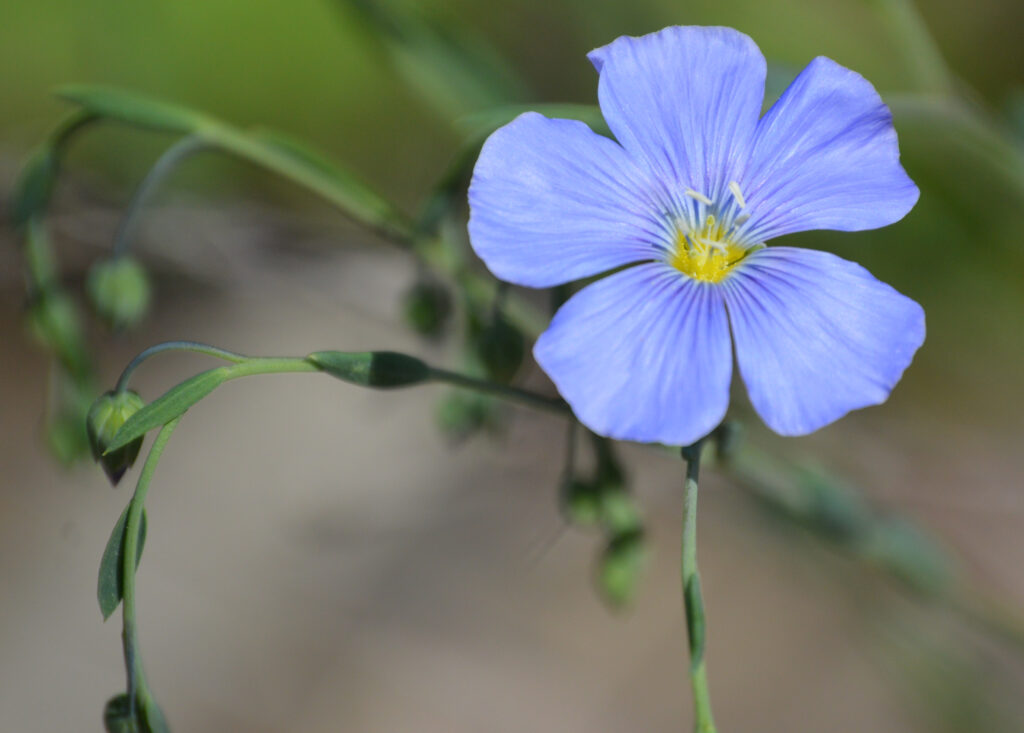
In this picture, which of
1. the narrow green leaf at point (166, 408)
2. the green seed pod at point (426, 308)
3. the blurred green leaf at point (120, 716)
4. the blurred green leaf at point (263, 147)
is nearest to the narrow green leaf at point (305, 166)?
the blurred green leaf at point (263, 147)

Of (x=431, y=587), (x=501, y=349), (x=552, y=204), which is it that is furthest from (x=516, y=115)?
(x=431, y=587)

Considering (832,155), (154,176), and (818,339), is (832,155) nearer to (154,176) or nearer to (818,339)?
(818,339)

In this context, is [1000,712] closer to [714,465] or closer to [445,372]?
[714,465]

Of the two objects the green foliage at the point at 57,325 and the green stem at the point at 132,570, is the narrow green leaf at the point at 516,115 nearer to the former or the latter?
the green stem at the point at 132,570

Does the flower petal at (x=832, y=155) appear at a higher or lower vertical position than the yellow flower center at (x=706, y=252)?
higher

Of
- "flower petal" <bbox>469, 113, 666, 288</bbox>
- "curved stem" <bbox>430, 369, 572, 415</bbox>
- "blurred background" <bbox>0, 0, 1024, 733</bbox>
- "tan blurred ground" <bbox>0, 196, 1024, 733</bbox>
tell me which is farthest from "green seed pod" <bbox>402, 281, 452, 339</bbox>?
"tan blurred ground" <bbox>0, 196, 1024, 733</bbox>

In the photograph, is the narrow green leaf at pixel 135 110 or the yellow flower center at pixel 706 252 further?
the narrow green leaf at pixel 135 110
